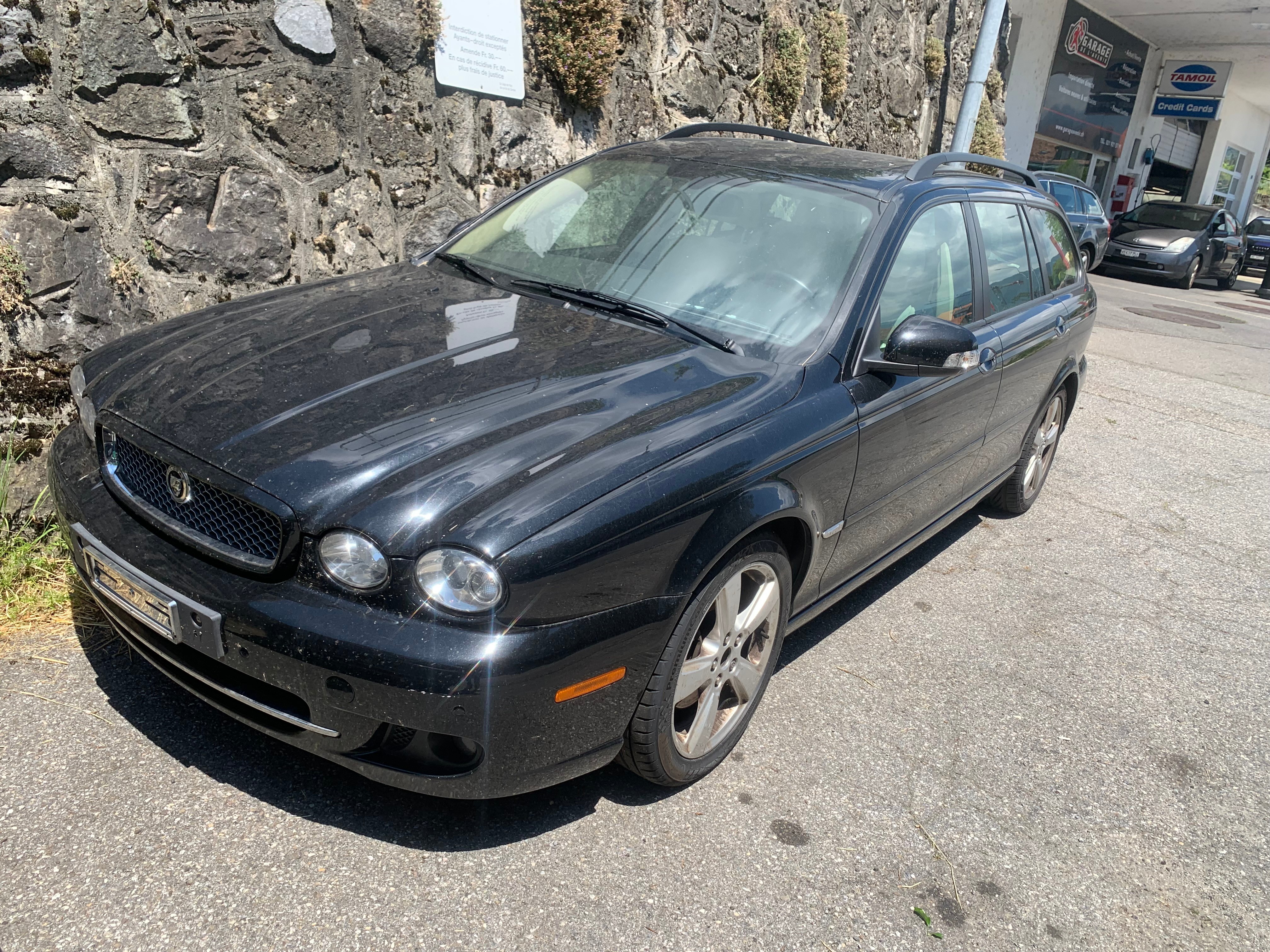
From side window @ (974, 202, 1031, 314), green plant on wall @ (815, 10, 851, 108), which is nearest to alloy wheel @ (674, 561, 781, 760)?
side window @ (974, 202, 1031, 314)

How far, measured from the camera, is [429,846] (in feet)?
7.86

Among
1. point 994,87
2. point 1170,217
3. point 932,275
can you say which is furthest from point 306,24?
point 1170,217

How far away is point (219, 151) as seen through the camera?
4387 mm

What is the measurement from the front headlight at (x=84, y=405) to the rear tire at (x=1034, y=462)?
414 centimetres

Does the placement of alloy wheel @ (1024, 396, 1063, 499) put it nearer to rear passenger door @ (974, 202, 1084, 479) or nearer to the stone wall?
rear passenger door @ (974, 202, 1084, 479)

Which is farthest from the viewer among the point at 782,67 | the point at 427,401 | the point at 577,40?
the point at 782,67

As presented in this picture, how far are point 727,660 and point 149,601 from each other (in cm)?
155

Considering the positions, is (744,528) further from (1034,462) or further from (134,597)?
(1034,462)

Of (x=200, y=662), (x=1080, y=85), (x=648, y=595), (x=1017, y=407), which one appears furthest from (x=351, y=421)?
(x=1080, y=85)

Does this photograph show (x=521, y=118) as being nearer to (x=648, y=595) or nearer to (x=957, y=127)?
(x=648, y=595)

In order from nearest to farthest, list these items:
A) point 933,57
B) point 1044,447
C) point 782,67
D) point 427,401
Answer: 1. point 427,401
2. point 1044,447
3. point 782,67
4. point 933,57

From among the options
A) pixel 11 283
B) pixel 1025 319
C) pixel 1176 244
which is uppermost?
pixel 1025 319

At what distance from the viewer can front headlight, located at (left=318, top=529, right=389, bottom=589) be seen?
83.0 inches

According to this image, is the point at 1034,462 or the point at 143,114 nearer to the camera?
the point at 143,114
